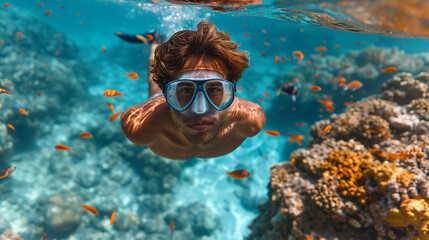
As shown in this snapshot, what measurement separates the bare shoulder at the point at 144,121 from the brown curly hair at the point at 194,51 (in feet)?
2.17

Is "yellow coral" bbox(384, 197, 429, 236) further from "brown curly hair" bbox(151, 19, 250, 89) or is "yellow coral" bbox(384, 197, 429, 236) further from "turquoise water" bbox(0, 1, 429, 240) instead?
"turquoise water" bbox(0, 1, 429, 240)

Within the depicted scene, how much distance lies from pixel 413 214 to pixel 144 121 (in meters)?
4.72

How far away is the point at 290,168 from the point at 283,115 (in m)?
8.74

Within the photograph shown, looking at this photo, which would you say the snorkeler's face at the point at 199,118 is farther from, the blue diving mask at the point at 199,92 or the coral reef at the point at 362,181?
the coral reef at the point at 362,181

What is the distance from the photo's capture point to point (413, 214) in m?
3.46

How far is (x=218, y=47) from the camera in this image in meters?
2.45

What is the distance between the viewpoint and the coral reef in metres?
3.75

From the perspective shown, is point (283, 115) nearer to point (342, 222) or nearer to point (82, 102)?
point (342, 222)

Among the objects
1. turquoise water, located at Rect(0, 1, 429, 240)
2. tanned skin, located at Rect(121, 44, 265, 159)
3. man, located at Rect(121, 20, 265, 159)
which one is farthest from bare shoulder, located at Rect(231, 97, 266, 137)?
turquoise water, located at Rect(0, 1, 429, 240)

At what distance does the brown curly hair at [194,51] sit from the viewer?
8.04 feet

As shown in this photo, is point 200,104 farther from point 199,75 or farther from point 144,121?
point 144,121

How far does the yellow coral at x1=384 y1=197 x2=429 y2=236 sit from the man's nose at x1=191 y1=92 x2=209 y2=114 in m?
3.94

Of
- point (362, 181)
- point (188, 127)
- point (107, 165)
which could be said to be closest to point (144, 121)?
point (188, 127)

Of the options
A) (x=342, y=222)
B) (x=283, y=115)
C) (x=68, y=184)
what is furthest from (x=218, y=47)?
(x=283, y=115)
